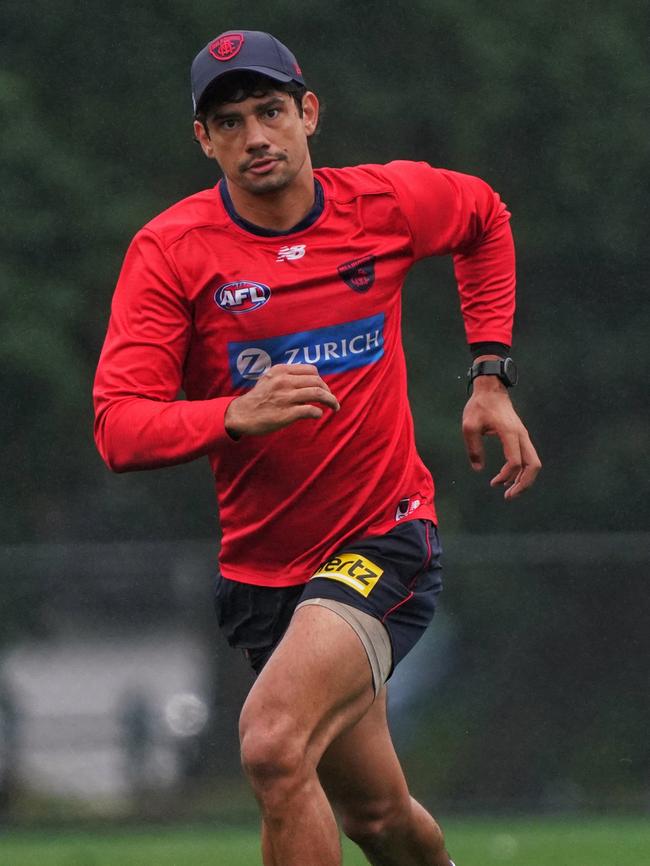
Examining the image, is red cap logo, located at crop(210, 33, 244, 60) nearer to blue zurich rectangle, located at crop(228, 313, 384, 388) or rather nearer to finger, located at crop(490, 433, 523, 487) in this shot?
blue zurich rectangle, located at crop(228, 313, 384, 388)

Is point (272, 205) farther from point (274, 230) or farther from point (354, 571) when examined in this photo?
point (354, 571)

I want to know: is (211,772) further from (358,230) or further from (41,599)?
(358,230)

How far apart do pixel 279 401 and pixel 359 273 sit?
2.60 feet

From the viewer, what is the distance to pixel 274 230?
4559mm

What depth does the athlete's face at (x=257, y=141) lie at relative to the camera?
14.6 feet

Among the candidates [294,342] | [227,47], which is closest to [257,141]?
[227,47]

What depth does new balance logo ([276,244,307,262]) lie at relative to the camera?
4.52m

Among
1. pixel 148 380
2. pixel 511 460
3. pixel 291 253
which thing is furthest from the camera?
pixel 511 460

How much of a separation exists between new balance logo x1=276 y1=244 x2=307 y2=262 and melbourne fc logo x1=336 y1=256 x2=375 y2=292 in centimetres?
10

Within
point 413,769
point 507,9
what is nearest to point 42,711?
point 413,769

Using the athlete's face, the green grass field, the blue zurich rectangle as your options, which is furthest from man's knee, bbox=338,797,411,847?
the green grass field

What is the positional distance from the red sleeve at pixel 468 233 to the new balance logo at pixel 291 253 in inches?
13.8

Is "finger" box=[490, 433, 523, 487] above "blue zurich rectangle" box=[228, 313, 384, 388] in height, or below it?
below

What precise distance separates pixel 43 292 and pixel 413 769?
12.5ft
